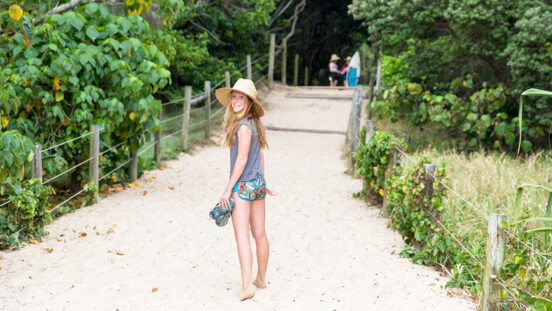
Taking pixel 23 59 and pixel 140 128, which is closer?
pixel 23 59

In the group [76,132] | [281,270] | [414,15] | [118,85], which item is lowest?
[281,270]

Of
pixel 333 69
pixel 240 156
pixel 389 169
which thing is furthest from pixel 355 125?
pixel 333 69

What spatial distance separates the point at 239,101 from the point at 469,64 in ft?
23.1

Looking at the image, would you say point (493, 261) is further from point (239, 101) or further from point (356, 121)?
point (356, 121)

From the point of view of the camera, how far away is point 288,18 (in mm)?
21188

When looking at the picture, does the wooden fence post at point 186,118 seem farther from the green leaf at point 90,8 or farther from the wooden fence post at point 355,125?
the green leaf at point 90,8

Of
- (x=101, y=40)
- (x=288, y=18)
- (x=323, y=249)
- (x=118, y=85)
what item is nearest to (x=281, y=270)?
(x=323, y=249)

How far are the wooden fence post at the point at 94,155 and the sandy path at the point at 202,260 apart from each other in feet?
0.80

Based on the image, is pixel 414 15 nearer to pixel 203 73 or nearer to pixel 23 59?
pixel 23 59

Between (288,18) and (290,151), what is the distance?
35.6 ft

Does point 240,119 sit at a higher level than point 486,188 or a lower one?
higher

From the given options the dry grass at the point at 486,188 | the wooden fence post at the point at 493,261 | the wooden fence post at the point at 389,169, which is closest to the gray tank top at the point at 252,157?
the wooden fence post at the point at 493,261

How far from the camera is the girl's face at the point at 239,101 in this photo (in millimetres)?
3852

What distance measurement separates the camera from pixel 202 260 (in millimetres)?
4926
